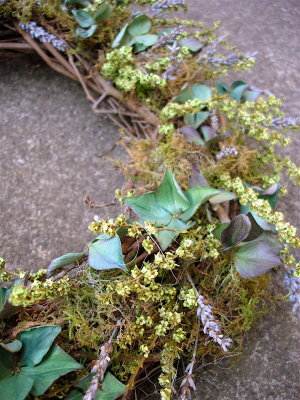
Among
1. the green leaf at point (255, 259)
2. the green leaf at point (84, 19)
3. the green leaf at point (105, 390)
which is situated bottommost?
the green leaf at point (105, 390)

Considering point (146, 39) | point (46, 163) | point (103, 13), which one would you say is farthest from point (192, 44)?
point (46, 163)

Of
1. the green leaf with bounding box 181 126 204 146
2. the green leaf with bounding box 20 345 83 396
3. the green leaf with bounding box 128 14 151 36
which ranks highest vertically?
the green leaf with bounding box 128 14 151 36

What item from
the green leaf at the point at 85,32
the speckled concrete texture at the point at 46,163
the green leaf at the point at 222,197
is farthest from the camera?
the green leaf at the point at 85,32

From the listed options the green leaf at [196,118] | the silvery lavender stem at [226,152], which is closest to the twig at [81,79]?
the green leaf at [196,118]

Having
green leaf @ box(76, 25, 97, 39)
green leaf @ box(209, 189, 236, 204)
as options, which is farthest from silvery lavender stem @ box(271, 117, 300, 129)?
green leaf @ box(76, 25, 97, 39)

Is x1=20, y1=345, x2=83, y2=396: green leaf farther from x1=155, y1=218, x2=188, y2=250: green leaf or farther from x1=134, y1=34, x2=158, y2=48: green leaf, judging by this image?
x1=134, y1=34, x2=158, y2=48: green leaf

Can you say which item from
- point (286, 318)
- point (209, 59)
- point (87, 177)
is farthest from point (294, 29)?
point (286, 318)

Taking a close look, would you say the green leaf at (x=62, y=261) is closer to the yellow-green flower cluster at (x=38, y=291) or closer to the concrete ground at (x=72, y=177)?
the yellow-green flower cluster at (x=38, y=291)
